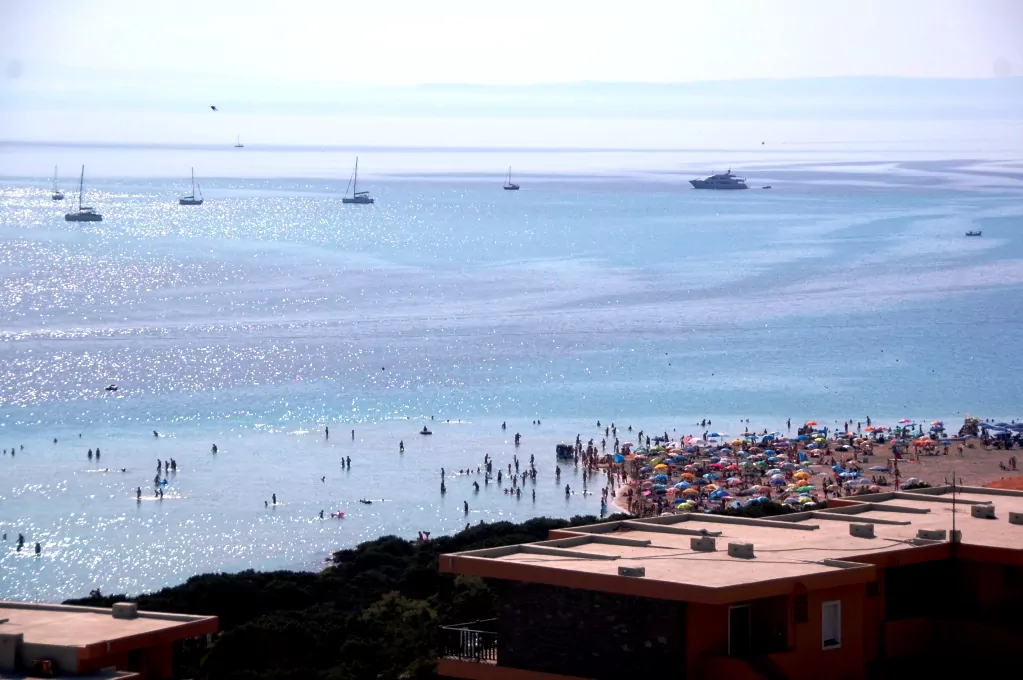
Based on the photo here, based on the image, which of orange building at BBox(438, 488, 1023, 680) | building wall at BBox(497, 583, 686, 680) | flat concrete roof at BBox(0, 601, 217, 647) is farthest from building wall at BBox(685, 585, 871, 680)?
flat concrete roof at BBox(0, 601, 217, 647)

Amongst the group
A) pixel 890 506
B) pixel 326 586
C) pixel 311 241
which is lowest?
pixel 326 586

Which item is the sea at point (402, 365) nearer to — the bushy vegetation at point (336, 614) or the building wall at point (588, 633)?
the bushy vegetation at point (336, 614)

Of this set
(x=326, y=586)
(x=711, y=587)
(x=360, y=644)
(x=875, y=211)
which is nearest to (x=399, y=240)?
(x=875, y=211)

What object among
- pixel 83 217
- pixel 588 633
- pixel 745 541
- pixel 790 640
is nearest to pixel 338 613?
pixel 745 541

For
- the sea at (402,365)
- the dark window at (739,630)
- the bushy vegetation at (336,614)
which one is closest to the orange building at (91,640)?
the bushy vegetation at (336,614)

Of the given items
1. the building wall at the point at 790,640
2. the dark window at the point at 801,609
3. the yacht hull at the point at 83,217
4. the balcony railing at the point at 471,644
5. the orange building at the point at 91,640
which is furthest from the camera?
the yacht hull at the point at 83,217

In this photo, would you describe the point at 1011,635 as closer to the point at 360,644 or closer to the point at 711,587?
the point at 711,587

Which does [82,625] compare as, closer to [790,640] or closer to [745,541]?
[790,640]
